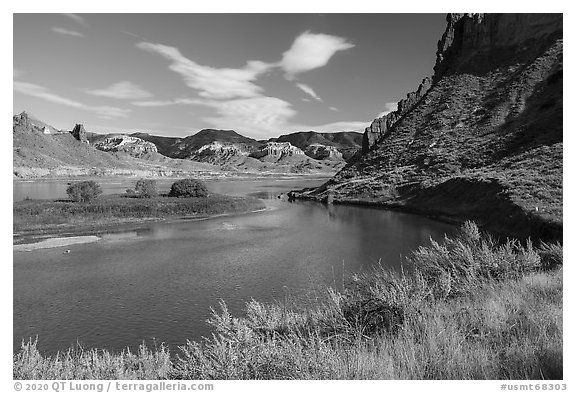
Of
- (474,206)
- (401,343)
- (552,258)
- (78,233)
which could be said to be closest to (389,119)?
(474,206)

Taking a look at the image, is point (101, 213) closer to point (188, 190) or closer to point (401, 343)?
point (188, 190)


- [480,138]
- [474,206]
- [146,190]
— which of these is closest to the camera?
[474,206]

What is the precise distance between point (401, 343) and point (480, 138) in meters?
61.8

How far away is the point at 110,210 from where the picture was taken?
4338cm

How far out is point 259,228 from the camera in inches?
1501

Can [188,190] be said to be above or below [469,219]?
above

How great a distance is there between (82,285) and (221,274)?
6.77 metres

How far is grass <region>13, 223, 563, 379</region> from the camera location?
5.05 meters

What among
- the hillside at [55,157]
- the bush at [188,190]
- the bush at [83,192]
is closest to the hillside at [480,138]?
the bush at [188,190]

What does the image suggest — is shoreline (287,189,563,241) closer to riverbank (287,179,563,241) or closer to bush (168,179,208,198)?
riverbank (287,179,563,241)

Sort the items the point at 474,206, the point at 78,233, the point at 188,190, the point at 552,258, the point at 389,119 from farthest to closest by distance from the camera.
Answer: the point at 389,119
the point at 188,190
the point at 474,206
the point at 78,233
the point at 552,258

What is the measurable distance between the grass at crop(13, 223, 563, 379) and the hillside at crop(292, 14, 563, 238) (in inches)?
709

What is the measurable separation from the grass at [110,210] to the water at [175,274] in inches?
259

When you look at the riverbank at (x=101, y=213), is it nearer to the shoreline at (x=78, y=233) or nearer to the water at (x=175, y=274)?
the shoreline at (x=78, y=233)
